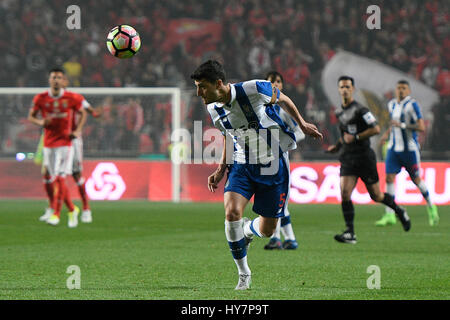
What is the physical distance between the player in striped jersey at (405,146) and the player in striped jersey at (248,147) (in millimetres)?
6975

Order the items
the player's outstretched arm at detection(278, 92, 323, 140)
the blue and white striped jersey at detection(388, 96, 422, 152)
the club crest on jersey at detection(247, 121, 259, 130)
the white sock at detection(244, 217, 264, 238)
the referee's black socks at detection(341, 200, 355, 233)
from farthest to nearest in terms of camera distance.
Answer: the blue and white striped jersey at detection(388, 96, 422, 152) → the referee's black socks at detection(341, 200, 355, 233) → the white sock at detection(244, 217, 264, 238) → the club crest on jersey at detection(247, 121, 259, 130) → the player's outstretched arm at detection(278, 92, 323, 140)

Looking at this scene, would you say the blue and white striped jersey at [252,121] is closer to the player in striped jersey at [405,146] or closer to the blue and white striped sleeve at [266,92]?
Answer: the blue and white striped sleeve at [266,92]

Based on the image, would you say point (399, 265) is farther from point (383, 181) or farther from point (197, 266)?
point (383, 181)

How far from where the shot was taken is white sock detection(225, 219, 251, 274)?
286 inches

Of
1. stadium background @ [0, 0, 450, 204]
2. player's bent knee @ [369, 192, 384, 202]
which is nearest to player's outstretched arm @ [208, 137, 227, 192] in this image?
player's bent knee @ [369, 192, 384, 202]

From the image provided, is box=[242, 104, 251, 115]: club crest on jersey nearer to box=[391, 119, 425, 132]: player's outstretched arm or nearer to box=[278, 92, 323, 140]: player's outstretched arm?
box=[278, 92, 323, 140]: player's outstretched arm

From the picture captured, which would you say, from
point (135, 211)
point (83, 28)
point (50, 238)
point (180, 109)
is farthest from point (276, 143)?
point (83, 28)

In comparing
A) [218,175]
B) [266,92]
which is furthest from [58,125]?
[266,92]

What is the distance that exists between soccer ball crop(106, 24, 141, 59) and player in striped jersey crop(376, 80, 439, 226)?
19.3ft

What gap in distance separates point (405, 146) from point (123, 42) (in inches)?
248

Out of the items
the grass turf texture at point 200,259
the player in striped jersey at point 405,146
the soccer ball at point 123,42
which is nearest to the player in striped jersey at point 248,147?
the grass turf texture at point 200,259

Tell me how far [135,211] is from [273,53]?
7881mm

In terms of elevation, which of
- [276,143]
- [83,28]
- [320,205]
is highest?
[83,28]
